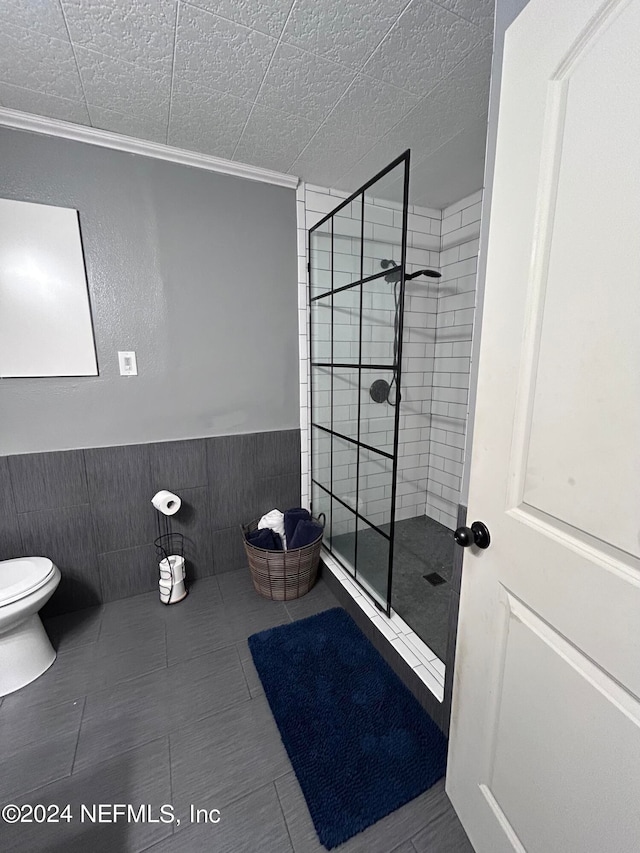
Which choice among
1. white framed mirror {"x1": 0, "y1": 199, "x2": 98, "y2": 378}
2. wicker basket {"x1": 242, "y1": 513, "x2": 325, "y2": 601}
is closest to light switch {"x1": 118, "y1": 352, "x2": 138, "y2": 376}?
white framed mirror {"x1": 0, "y1": 199, "x2": 98, "y2": 378}

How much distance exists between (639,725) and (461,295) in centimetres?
236

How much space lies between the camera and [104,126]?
153 centimetres

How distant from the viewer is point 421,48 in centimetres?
115

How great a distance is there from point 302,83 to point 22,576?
2279mm

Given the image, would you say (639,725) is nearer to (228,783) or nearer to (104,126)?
(228,783)

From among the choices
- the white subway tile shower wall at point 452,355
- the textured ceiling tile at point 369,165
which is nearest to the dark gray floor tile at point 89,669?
the white subway tile shower wall at point 452,355

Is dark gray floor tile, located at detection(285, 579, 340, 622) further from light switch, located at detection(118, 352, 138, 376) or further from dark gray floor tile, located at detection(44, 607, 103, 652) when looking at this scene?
light switch, located at detection(118, 352, 138, 376)

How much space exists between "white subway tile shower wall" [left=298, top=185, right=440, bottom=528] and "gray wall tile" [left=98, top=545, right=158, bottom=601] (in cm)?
100

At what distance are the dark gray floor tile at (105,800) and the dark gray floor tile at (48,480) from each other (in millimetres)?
1092

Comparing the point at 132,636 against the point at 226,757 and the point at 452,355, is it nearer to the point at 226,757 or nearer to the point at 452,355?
the point at 226,757

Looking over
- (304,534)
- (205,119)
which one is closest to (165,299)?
(205,119)

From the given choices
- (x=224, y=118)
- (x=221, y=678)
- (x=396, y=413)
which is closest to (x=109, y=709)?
(x=221, y=678)

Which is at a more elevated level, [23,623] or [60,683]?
[23,623]

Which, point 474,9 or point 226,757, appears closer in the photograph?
point 474,9
